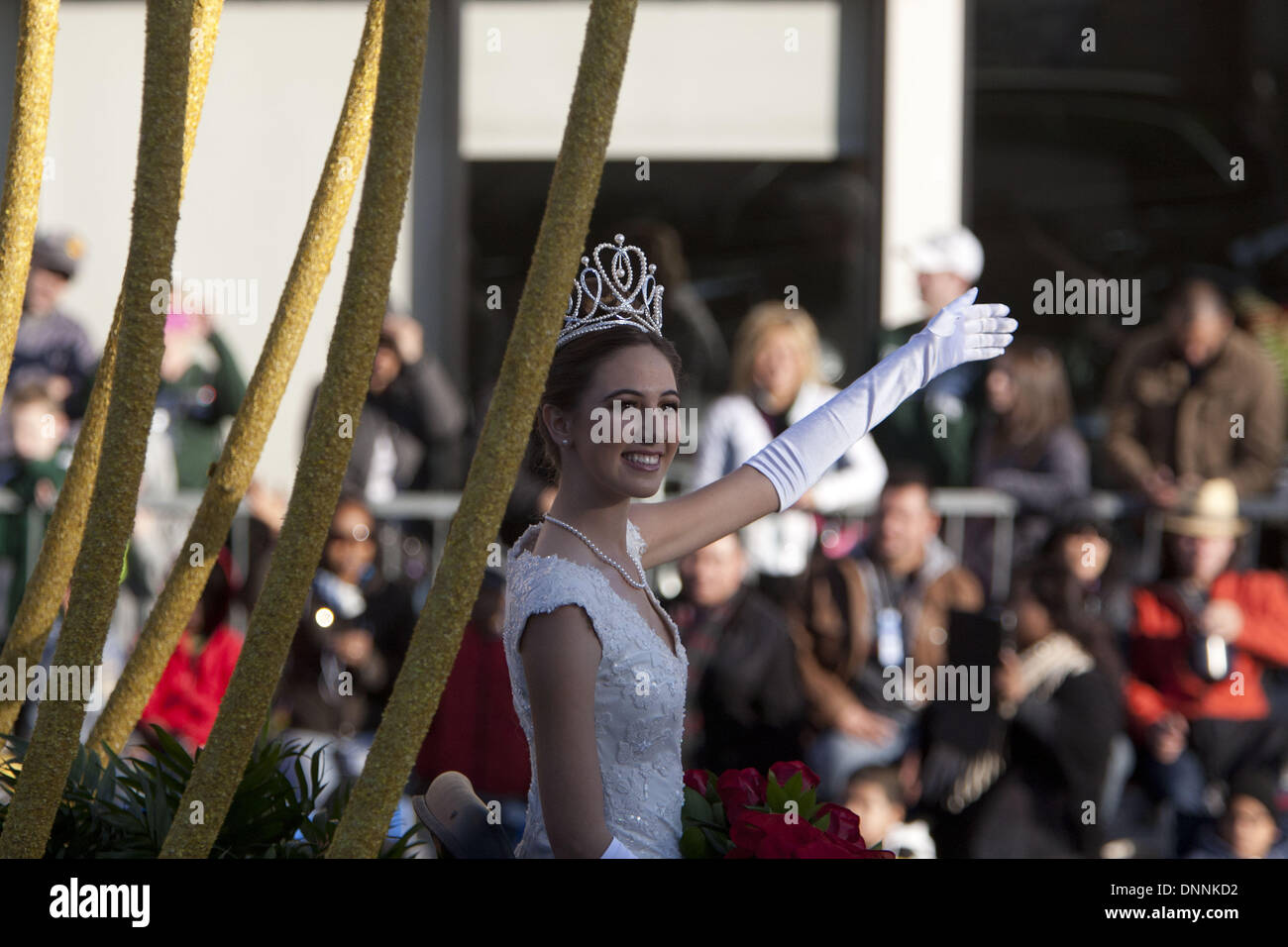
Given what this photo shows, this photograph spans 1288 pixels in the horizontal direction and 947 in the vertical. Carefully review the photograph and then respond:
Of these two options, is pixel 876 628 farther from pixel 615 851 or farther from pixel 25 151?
pixel 25 151

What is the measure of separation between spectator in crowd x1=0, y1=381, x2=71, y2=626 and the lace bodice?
333 centimetres

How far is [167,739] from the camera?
199cm

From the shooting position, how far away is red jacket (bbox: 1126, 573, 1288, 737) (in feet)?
15.3

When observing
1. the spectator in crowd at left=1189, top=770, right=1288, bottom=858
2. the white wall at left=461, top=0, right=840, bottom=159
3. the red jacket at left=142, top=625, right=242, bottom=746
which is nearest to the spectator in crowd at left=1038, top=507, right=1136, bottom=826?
the spectator in crowd at left=1189, top=770, right=1288, bottom=858

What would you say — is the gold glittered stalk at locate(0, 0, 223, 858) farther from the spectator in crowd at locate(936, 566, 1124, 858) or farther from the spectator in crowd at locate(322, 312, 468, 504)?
the spectator in crowd at locate(322, 312, 468, 504)

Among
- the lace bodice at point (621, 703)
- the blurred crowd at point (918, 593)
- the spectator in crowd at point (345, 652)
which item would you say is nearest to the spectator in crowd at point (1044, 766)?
the blurred crowd at point (918, 593)

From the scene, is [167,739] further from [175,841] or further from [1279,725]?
[1279,725]

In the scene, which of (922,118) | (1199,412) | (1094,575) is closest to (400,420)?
(1094,575)

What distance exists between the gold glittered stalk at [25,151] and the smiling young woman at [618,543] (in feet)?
1.87

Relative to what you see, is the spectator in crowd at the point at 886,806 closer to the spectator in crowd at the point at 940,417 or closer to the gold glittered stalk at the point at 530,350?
the spectator in crowd at the point at 940,417

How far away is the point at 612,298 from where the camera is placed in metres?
2.26

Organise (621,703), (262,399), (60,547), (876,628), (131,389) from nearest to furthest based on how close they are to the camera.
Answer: (131,389)
(262,399)
(60,547)
(621,703)
(876,628)

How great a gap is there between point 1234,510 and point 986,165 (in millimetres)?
2543

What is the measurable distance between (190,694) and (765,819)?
2.93 meters
